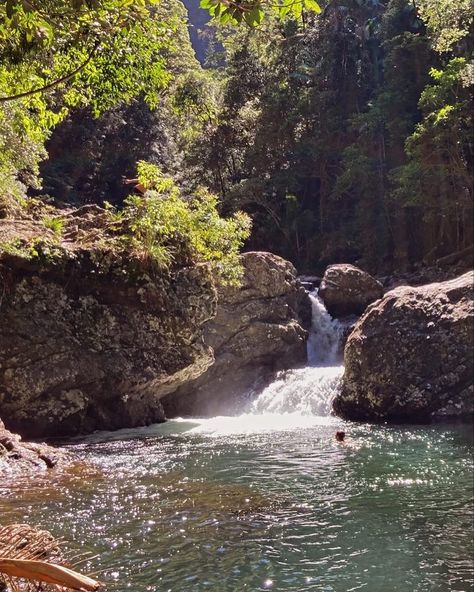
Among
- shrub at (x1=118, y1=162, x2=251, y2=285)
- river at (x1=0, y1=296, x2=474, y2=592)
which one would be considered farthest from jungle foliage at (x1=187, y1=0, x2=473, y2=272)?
river at (x1=0, y1=296, x2=474, y2=592)

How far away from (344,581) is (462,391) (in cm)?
1059

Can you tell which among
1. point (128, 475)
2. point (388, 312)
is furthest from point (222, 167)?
point (128, 475)

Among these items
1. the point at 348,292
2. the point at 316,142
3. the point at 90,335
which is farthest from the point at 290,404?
the point at 316,142

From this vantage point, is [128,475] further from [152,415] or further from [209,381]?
[209,381]

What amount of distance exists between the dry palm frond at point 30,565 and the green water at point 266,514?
2486 mm

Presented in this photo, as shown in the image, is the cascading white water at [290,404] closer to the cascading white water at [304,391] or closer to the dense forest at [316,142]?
the cascading white water at [304,391]

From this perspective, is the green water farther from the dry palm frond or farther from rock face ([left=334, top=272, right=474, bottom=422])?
rock face ([left=334, top=272, right=474, bottom=422])

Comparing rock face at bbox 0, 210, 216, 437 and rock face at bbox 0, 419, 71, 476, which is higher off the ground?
rock face at bbox 0, 210, 216, 437

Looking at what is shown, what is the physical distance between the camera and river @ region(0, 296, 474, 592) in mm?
5914

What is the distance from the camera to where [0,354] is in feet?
41.1

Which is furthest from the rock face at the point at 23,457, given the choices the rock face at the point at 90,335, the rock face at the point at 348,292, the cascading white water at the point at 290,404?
the rock face at the point at 348,292

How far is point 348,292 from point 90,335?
12600 mm

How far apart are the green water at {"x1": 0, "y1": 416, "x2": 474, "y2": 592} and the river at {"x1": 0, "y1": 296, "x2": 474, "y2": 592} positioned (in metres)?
0.02

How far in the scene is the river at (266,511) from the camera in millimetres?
5914
